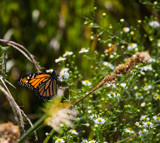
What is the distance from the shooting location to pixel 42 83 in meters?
1.83

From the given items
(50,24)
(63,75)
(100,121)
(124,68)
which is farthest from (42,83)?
(50,24)

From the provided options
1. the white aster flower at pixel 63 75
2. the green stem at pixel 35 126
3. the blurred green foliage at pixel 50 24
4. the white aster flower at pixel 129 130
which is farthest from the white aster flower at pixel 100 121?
the blurred green foliage at pixel 50 24

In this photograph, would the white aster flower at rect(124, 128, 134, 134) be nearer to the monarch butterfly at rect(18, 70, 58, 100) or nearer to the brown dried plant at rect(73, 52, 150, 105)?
the monarch butterfly at rect(18, 70, 58, 100)

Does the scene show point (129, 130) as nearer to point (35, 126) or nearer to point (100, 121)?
point (100, 121)

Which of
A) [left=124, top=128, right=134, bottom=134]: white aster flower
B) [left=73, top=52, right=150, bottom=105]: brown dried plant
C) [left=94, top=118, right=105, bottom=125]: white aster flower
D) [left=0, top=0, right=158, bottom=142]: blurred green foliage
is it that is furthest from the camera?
[left=0, top=0, right=158, bottom=142]: blurred green foliage

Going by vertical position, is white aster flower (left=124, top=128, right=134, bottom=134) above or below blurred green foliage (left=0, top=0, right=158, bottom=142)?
below

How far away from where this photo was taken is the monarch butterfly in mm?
1709

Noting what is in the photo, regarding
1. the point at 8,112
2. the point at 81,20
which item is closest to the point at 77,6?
the point at 81,20

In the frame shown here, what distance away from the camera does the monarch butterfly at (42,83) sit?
1709 mm

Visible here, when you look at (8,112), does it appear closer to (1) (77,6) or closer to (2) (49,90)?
(2) (49,90)

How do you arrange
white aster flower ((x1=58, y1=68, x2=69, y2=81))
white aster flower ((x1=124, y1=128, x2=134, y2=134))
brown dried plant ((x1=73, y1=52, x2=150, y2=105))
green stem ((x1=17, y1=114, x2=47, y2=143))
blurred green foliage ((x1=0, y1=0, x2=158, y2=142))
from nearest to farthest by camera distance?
green stem ((x1=17, y1=114, x2=47, y2=143)) < brown dried plant ((x1=73, y1=52, x2=150, y2=105)) < white aster flower ((x1=124, y1=128, x2=134, y2=134)) < white aster flower ((x1=58, y1=68, x2=69, y2=81)) < blurred green foliage ((x1=0, y1=0, x2=158, y2=142))

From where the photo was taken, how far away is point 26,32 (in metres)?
2.89

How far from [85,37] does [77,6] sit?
38cm

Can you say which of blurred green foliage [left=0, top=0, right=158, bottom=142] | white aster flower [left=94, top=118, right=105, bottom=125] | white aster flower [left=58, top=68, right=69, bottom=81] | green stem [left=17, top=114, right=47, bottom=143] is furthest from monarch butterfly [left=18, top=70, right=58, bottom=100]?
green stem [left=17, top=114, right=47, bottom=143]
